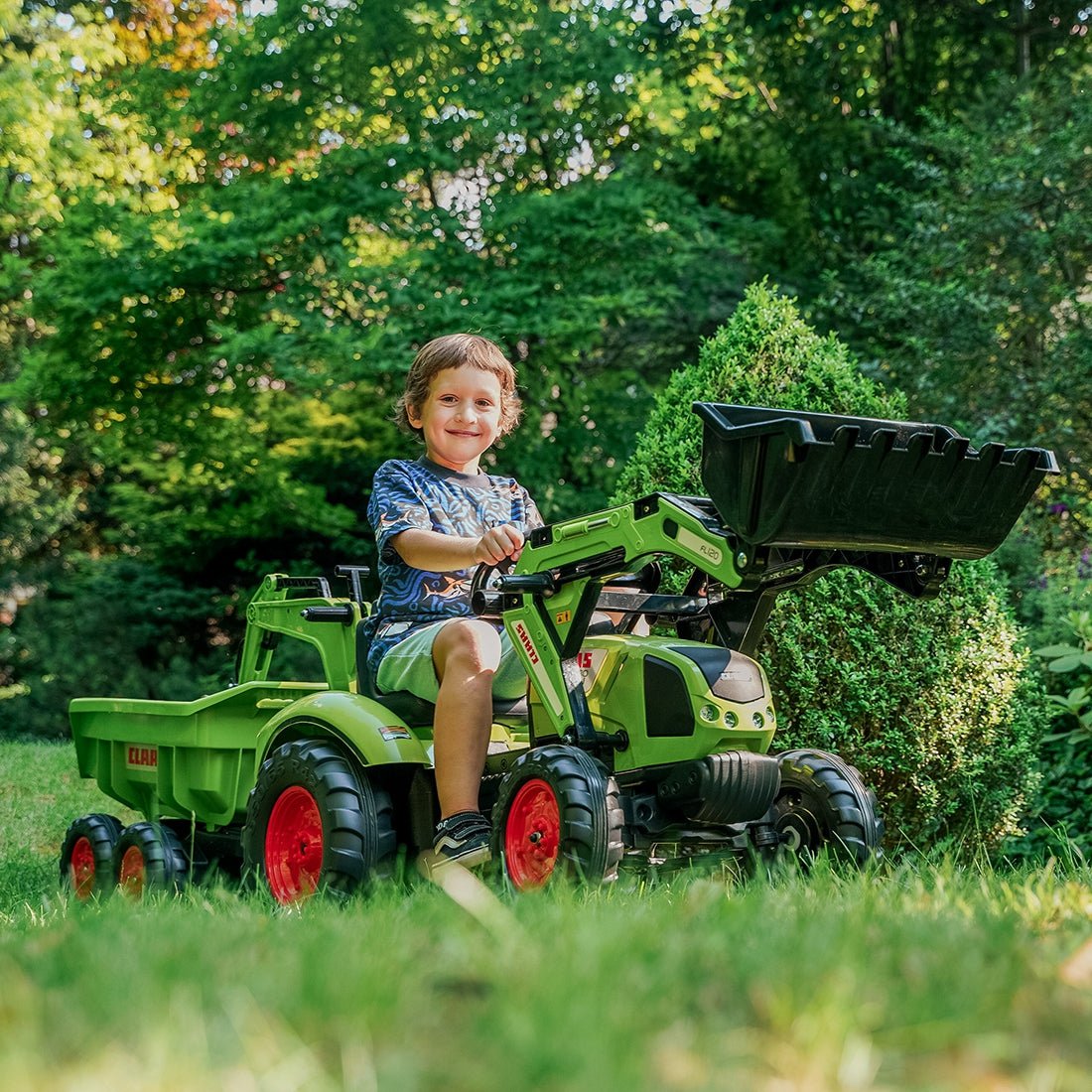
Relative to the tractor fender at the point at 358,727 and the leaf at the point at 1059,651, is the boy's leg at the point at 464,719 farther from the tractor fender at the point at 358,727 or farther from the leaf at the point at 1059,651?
the leaf at the point at 1059,651

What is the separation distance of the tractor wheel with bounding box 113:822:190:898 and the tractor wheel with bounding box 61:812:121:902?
2.0 inches

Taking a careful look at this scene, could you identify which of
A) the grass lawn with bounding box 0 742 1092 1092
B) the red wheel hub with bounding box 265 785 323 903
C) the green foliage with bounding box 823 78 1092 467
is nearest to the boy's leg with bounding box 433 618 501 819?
the red wheel hub with bounding box 265 785 323 903

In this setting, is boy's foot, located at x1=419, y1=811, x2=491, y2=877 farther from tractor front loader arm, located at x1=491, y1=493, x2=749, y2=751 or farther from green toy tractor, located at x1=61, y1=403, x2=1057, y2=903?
Answer: tractor front loader arm, located at x1=491, y1=493, x2=749, y2=751

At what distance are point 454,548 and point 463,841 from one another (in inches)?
34.2

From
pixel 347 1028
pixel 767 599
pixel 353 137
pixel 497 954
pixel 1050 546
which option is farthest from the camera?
pixel 353 137

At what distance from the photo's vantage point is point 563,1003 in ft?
5.57

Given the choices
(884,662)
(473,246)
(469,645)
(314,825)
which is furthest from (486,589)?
(473,246)

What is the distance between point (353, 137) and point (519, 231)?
3115mm

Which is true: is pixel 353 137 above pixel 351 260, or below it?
above

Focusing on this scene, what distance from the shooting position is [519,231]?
12836 millimetres

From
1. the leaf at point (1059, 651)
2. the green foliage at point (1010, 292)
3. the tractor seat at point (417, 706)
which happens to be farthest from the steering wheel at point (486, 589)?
the green foliage at point (1010, 292)

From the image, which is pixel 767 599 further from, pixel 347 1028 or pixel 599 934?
pixel 347 1028

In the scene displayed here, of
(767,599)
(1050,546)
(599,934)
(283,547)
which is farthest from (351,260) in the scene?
(599,934)

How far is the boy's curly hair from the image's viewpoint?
458 cm
